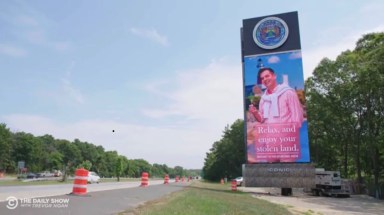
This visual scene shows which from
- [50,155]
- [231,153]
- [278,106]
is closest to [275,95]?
[278,106]

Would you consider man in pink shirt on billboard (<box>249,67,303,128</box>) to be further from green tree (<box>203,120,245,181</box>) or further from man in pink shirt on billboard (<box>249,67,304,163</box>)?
green tree (<box>203,120,245,181</box>)

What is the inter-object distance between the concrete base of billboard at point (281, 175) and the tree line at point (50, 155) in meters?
45.9

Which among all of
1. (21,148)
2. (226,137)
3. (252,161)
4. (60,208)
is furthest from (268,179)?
(21,148)

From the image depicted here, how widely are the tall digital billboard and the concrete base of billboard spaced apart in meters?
0.52

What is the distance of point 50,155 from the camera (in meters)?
135

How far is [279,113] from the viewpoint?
38.9 meters

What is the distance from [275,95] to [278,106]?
1.09m

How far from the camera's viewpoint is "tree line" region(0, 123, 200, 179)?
109 meters

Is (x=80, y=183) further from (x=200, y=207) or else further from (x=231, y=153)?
(x=231, y=153)

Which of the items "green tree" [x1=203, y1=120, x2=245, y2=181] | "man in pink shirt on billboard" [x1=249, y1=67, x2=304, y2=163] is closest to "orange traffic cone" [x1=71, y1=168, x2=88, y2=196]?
"man in pink shirt on billboard" [x1=249, y1=67, x2=304, y2=163]

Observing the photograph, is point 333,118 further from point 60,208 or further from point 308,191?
point 60,208

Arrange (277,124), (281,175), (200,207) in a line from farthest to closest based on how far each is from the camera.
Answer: (277,124) → (281,175) → (200,207)

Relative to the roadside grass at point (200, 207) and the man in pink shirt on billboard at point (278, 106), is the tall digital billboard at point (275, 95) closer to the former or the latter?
the man in pink shirt on billboard at point (278, 106)

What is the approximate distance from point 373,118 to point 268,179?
54.4 feet
